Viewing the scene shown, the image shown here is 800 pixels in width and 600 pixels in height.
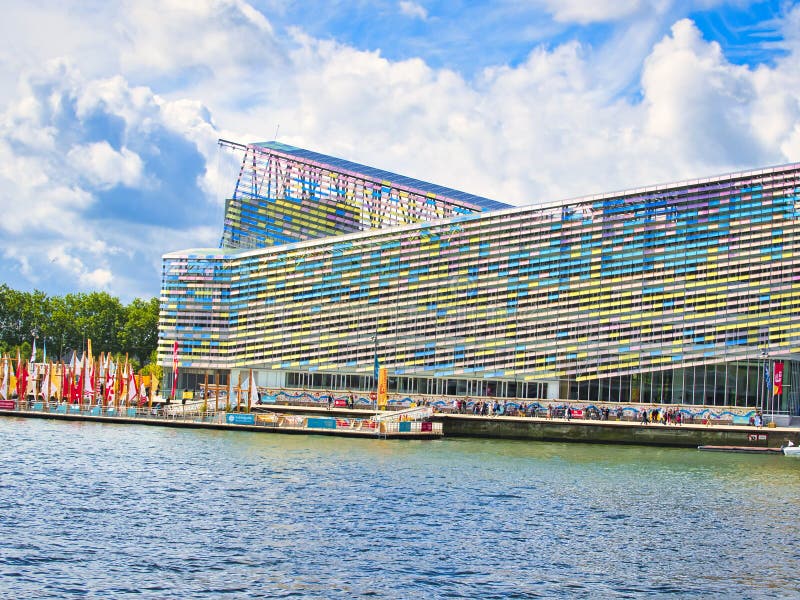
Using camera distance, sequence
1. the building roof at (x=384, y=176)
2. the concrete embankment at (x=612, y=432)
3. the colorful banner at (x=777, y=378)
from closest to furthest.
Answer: the concrete embankment at (x=612, y=432) → the colorful banner at (x=777, y=378) → the building roof at (x=384, y=176)

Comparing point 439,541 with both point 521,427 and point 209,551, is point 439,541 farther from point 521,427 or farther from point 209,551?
point 521,427

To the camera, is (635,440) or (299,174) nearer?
(635,440)

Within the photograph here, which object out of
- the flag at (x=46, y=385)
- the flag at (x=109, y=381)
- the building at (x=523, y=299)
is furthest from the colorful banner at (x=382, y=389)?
the flag at (x=46, y=385)

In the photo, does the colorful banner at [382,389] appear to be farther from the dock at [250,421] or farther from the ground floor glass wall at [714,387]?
the ground floor glass wall at [714,387]

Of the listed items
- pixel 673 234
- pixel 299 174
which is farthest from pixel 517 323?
pixel 299 174

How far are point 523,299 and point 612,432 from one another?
39.9 meters

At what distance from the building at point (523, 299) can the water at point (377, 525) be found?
5087 centimetres

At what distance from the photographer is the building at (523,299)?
13700cm

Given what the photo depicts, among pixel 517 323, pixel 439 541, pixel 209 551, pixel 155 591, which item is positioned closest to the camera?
pixel 155 591

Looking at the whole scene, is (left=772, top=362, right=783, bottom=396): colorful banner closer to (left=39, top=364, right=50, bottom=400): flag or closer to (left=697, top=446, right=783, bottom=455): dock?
(left=697, top=446, right=783, bottom=455): dock

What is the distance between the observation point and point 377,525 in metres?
53.7

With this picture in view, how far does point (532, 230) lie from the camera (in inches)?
6033

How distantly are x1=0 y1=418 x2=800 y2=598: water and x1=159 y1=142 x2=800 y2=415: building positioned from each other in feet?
167

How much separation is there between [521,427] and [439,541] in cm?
6723
